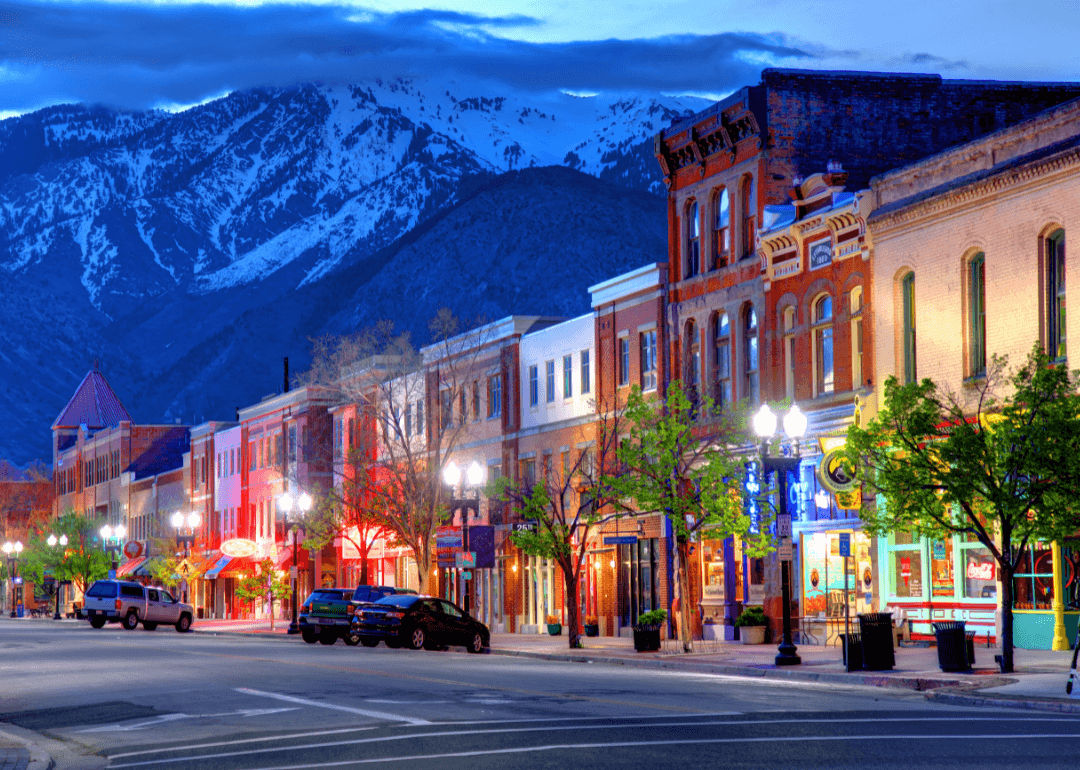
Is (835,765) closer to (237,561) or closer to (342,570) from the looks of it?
(342,570)

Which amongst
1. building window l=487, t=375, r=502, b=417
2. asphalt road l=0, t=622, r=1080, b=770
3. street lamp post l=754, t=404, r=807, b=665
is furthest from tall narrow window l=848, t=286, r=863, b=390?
building window l=487, t=375, r=502, b=417

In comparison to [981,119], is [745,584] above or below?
below

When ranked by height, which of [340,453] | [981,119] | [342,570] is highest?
[981,119]

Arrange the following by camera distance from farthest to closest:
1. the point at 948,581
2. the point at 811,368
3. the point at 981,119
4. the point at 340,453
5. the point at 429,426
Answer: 1. the point at 340,453
2. the point at 429,426
3. the point at 981,119
4. the point at 811,368
5. the point at 948,581

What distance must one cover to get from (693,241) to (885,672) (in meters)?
24.1

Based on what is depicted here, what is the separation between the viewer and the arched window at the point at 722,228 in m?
50.0

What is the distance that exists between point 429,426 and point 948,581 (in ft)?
101

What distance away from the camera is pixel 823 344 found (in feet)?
147

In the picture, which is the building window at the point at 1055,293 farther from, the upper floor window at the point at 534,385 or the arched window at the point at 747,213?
the upper floor window at the point at 534,385

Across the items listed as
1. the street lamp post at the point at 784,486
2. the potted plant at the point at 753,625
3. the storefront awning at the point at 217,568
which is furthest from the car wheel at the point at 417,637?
the storefront awning at the point at 217,568

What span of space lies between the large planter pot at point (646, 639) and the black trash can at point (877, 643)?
11.4 metres

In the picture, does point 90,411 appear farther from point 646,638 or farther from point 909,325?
point 909,325

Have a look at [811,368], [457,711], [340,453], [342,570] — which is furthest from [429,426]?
[457,711]

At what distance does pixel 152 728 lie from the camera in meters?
21.3
